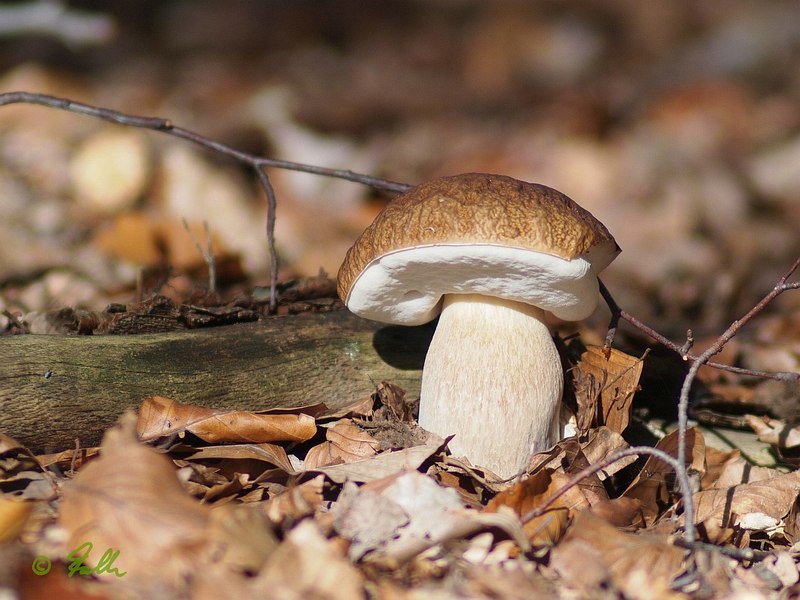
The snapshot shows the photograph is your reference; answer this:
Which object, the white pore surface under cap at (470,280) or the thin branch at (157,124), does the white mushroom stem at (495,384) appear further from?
the thin branch at (157,124)

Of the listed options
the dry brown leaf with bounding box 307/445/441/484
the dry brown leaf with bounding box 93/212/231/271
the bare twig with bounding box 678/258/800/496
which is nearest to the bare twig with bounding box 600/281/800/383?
the bare twig with bounding box 678/258/800/496

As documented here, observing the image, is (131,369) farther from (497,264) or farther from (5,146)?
(5,146)

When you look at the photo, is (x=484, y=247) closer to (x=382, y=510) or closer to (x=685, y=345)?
(x=382, y=510)

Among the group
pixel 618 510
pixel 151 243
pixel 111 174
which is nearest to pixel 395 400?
pixel 618 510

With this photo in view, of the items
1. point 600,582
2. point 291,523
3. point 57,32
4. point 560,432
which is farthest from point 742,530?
point 57,32

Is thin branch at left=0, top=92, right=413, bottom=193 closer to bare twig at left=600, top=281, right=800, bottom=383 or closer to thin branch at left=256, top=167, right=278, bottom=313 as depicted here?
thin branch at left=256, top=167, right=278, bottom=313
